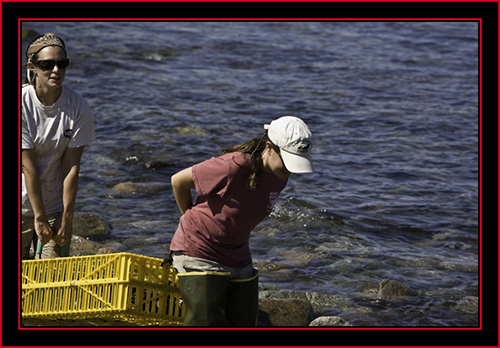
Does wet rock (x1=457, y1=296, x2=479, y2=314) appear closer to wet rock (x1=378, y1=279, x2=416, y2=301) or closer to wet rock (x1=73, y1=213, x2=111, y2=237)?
wet rock (x1=378, y1=279, x2=416, y2=301)

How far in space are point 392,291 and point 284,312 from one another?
163 cm

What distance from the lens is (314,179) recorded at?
39.7 feet

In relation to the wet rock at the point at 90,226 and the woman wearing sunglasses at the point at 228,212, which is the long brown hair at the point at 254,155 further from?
the wet rock at the point at 90,226

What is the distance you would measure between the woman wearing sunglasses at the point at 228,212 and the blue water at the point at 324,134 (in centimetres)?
293

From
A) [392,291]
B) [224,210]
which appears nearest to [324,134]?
[392,291]

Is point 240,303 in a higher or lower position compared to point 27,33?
lower

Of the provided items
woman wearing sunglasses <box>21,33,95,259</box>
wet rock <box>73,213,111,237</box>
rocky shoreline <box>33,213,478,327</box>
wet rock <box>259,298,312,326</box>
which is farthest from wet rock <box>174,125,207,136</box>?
woman wearing sunglasses <box>21,33,95,259</box>

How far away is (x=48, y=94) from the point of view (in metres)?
5.57

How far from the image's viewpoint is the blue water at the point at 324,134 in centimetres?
929

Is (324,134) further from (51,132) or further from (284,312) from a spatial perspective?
(51,132)

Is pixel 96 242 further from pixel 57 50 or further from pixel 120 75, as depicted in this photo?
pixel 120 75

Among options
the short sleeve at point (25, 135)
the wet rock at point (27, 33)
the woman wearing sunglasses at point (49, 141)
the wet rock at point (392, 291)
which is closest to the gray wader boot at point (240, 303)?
the woman wearing sunglasses at point (49, 141)

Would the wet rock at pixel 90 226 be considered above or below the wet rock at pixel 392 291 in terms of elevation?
above

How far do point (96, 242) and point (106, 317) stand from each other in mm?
3929
